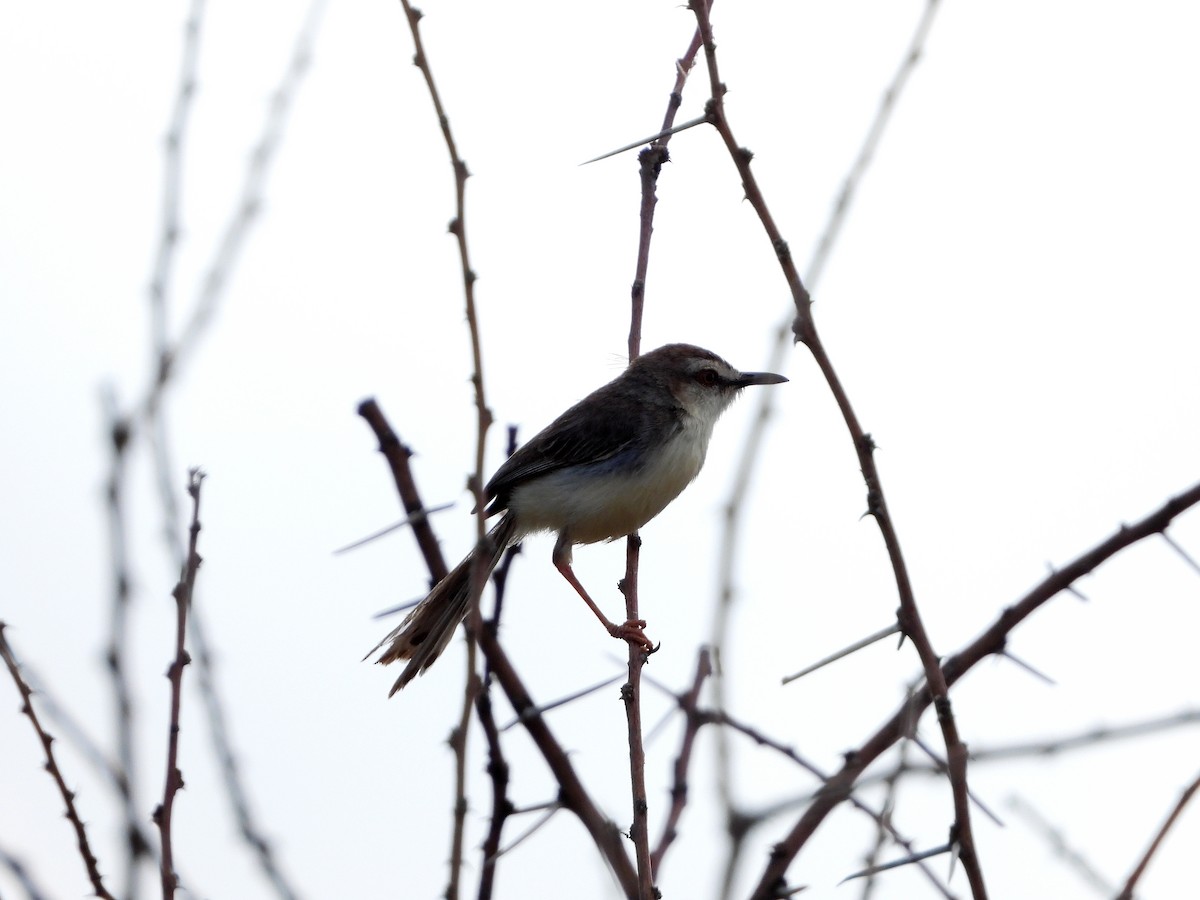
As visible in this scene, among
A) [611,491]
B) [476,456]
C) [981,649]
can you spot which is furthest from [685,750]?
[611,491]

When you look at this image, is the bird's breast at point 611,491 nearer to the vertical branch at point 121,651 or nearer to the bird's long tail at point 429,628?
the bird's long tail at point 429,628

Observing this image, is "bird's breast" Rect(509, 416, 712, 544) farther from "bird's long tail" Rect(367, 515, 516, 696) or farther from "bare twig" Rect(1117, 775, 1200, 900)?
"bare twig" Rect(1117, 775, 1200, 900)

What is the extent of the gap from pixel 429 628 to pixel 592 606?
52.1 inches

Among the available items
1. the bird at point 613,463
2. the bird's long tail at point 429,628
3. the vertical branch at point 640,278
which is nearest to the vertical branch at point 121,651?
the vertical branch at point 640,278

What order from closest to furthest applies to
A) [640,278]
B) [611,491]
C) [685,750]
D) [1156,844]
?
[1156,844], [685,750], [640,278], [611,491]

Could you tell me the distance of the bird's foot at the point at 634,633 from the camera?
19.7 feet

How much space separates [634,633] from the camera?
6035 mm

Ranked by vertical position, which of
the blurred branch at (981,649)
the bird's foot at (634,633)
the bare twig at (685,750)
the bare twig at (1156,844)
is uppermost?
the bird's foot at (634,633)

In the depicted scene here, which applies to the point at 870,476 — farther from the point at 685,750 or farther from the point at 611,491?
the point at 611,491

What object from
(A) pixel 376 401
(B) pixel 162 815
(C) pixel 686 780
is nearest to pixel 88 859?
(B) pixel 162 815

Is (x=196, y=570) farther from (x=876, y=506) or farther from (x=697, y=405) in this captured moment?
(x=697, y=405)

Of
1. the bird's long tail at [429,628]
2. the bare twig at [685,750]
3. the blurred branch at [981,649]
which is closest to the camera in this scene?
the blurred branch at [981,649]

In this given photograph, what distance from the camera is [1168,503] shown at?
8.82ft

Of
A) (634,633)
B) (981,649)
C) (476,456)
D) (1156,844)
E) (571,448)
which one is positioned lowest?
(1156,844)
